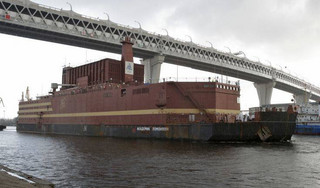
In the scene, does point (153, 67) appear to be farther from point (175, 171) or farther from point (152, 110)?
point (175, 171)

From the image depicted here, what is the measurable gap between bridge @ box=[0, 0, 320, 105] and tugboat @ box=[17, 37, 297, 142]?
7.45 metres

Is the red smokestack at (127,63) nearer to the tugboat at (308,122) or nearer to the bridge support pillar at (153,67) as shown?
the bridge support pillar at (153,67)

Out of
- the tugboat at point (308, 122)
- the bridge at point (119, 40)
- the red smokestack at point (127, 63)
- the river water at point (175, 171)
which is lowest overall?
the river water at point (175, 171)

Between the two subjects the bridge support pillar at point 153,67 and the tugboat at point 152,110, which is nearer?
the tugboat at point 152,110

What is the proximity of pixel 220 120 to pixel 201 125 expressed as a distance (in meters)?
2.84

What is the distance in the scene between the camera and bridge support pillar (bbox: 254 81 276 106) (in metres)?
110

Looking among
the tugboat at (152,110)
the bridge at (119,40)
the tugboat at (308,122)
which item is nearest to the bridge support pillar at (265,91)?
the bridge at (119,40)

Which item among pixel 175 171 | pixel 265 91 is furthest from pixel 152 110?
pixel 265 91

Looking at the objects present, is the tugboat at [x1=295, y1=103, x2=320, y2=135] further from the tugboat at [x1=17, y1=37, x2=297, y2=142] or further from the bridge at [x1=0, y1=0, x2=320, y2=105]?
the tugboat at [x1=17, y1=37, x2=297, y2=142]

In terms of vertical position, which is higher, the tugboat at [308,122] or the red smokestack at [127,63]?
the red smokestack at [127,63]

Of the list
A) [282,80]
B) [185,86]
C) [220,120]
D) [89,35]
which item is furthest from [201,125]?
[282,80]

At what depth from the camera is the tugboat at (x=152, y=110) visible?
3453 centimetres

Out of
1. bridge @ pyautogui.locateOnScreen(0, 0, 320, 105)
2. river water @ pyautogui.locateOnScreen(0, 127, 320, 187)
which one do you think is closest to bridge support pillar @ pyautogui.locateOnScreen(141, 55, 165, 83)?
bridge @ pyautogui.locateOnScreen(0, 0, 320, 105)

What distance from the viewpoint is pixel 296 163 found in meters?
20.1
